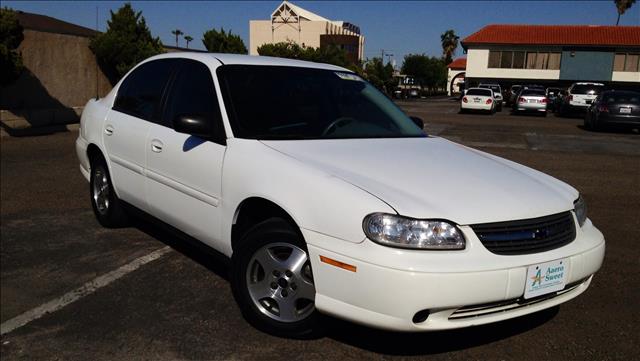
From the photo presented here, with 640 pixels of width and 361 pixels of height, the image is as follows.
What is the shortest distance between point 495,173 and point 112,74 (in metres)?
14.9

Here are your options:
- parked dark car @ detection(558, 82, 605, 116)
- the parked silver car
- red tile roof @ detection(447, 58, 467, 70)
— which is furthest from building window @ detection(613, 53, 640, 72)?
red tile roof @ detection(447, 58, 467, 70)

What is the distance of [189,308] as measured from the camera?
359cm

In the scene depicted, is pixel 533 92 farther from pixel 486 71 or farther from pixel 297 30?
pixel 297 30

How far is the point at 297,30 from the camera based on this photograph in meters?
80.8

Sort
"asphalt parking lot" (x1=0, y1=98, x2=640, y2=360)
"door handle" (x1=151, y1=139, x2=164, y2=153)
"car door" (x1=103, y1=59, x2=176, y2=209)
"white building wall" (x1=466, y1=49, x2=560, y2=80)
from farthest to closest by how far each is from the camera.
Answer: "white building wall" (x1=466, y1=49, x2=560, y2=80)
"car door" (x1=103, y1=59, x2=176, y2=209)
"door handle" (x1=151, y1=139, x2=164, y2=153)
"asphalt parking lot" (x1=0, y1=98, x2=640, y2=360)

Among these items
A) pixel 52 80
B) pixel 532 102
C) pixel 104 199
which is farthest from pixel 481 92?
pixel 104 199

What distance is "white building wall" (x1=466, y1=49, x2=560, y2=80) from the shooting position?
5034 cm

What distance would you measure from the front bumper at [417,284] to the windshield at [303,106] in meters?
1.06

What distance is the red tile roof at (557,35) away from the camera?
47547 millimetres

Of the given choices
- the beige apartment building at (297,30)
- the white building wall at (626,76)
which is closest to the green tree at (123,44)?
the white building wall at (626,76)

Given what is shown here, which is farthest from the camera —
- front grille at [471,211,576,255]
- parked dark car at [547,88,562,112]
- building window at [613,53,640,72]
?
building window at [613,53,640,72]

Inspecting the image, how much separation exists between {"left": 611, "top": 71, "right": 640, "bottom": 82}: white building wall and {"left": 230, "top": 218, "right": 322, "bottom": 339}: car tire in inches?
2050

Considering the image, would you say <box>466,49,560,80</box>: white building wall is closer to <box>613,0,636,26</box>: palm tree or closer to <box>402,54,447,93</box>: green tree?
<box>402,54,447,93</box>: green tree

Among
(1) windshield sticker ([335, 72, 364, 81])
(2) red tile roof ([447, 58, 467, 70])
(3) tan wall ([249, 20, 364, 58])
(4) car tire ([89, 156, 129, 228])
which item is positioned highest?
(3) tan wall ([249, 20, 364, 58])
